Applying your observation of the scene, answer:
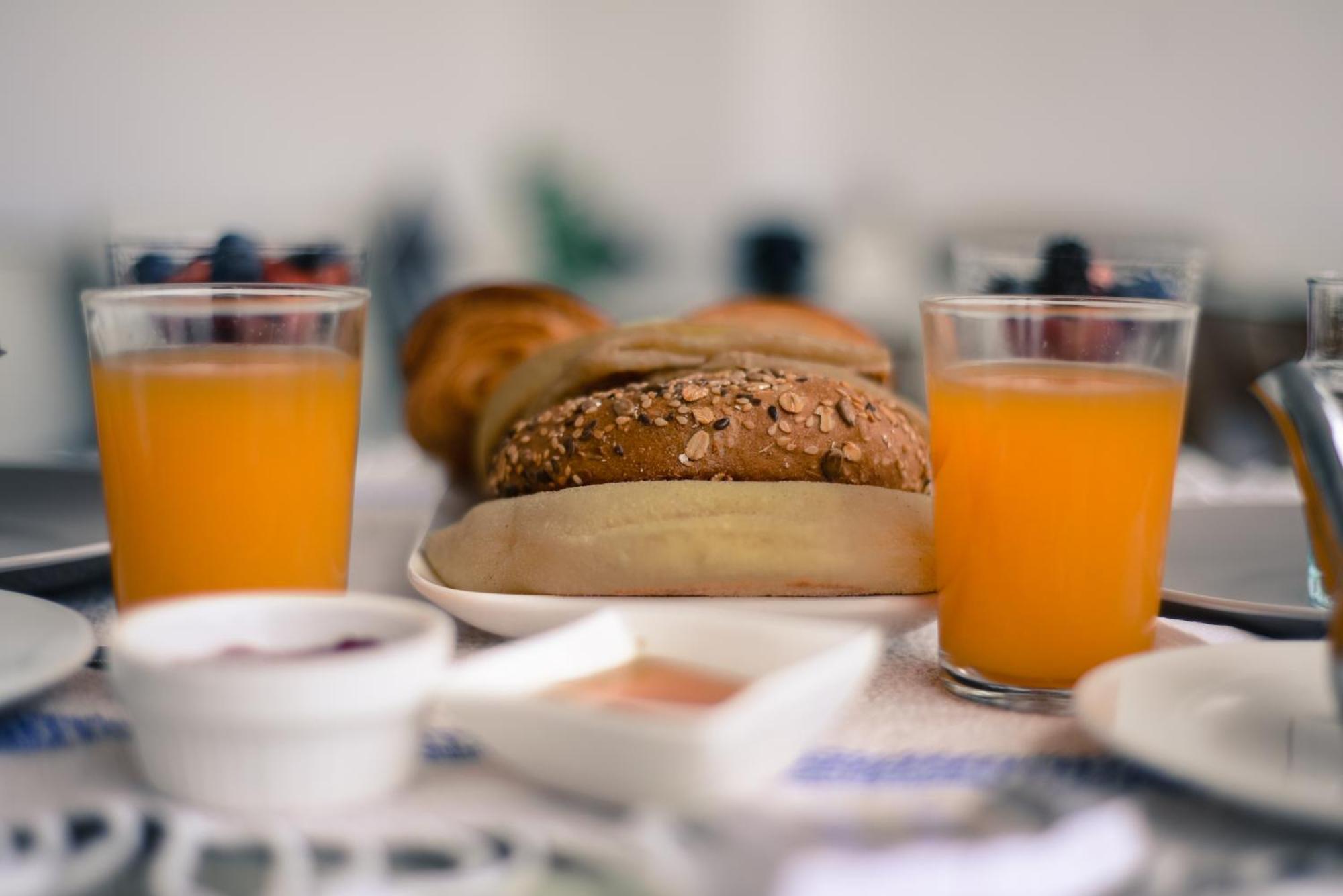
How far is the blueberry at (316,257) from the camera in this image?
1.16m

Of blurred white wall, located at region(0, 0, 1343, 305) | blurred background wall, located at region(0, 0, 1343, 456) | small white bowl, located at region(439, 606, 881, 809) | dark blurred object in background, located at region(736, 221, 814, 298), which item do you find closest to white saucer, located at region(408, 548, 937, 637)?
small white bowl, located at region(439, 606, 881, 809)

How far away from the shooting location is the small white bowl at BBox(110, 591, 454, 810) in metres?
0.56

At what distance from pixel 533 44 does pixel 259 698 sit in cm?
491

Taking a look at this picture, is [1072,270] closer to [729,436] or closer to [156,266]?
[729,436]

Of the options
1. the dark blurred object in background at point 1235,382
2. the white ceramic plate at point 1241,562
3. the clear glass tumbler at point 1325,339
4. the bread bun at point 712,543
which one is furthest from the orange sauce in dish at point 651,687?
the dark blurred object in background at point 1235,382

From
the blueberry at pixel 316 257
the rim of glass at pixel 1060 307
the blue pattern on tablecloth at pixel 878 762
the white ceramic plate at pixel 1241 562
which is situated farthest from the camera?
the blueberry at pixel 316 257

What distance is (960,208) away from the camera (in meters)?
5.13

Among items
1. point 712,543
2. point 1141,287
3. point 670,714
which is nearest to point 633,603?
point 712,543

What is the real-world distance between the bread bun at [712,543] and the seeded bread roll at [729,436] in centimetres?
3

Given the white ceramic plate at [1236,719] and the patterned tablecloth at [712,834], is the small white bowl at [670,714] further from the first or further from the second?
the white ceramic plate at [1236,719]

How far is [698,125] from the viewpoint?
17.8 feet

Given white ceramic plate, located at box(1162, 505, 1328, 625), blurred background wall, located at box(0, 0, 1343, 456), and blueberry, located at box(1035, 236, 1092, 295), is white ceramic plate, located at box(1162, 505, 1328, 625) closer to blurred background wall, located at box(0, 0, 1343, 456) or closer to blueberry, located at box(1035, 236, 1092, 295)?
blueberry, located at box(1035, 236, 1092, 295)

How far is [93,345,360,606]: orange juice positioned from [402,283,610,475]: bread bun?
26.2 inches

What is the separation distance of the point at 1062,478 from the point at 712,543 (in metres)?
0.22
